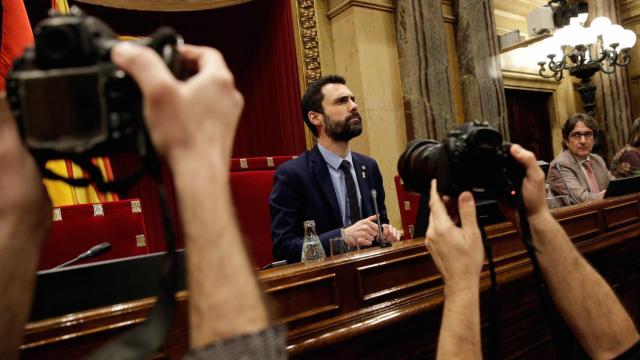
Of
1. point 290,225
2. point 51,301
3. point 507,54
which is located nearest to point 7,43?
point 290,225

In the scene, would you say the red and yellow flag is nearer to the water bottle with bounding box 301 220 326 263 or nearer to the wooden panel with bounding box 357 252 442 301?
the water bottle with bounding box 301 220 326 263

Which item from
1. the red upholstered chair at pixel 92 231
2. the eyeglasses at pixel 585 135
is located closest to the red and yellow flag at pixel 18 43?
the red upholstered chair at pixel 92 231

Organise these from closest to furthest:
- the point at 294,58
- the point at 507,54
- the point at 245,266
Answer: the point at 245,266 < the point at 294,58 < the point at 507,54

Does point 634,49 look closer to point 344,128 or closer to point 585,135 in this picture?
point 585,135

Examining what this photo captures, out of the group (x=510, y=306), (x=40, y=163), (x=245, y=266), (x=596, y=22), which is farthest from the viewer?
(x=596, y=22)

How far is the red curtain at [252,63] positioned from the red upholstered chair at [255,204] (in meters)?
1.06

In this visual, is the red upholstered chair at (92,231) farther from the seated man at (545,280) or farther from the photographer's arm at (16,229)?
the seated man at (545,280)

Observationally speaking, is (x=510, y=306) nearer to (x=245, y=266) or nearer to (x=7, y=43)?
(x=245, y=266)

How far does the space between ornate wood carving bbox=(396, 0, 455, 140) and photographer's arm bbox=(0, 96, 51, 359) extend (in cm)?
308

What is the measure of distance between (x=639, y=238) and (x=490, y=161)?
1789 mm

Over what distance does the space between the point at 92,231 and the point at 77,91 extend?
1374mm

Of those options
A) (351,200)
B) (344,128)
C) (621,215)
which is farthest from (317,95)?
(621,215)

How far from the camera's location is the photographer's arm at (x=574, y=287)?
34.6 inches

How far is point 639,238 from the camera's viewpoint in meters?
2.20
